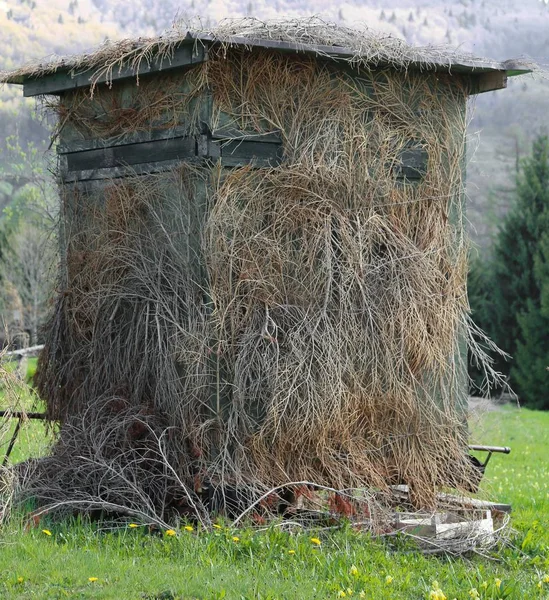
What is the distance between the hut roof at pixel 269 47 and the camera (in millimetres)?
7148

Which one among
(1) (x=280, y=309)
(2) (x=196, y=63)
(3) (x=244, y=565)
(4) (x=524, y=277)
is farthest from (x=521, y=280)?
(3) (x=244, y=565)

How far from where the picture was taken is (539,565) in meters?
6.32

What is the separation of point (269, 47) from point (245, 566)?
3.72 meters

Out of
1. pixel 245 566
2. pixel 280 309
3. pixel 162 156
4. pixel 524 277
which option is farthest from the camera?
pixel 524 277

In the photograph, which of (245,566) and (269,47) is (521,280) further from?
(245,566)

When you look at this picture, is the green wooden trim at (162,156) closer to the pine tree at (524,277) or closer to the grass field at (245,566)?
the grass field at (245,566)

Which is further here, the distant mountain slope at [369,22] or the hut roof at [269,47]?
the distant mountain slope at [369,22]

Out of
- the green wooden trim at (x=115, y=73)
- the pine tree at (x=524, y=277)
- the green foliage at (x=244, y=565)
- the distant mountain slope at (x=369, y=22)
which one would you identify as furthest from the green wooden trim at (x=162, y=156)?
the distant mountain slope at (x=369, y=22)

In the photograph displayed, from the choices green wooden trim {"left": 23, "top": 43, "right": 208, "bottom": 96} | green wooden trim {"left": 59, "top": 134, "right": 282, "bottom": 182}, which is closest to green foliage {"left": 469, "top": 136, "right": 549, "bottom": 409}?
green wooden trim {"left": 59, "top": 134, "right": 282, "bottom": 182}

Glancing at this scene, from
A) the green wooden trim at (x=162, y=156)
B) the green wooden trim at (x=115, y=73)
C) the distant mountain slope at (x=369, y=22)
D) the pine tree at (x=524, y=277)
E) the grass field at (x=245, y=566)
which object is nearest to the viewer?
the grass field at (x=245, y=566)

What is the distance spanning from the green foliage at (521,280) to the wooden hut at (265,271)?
697 inches

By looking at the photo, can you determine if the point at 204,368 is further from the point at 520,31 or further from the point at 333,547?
the point at 520,31

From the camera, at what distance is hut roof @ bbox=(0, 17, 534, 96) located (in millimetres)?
7148

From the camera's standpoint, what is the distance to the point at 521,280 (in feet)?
85.3
